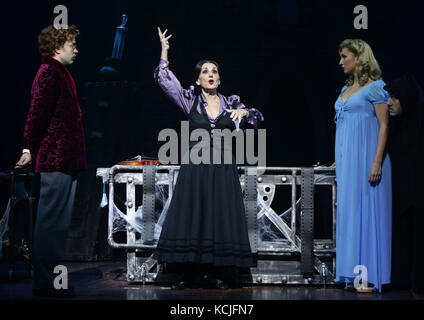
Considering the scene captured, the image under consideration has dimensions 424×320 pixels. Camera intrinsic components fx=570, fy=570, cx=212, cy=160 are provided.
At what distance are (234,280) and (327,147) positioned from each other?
2169mm

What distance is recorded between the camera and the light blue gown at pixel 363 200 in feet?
12.8

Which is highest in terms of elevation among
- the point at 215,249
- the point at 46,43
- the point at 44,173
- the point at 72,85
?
the point at 46,43

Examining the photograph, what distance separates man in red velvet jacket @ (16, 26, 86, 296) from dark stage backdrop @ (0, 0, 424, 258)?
215cm

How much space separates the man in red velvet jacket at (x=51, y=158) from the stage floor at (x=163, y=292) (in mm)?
254

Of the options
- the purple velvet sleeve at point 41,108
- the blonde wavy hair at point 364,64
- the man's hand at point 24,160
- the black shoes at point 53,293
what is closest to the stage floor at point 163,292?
the black shoes at point 53,293

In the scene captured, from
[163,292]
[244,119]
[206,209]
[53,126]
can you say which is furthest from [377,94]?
[53,126]

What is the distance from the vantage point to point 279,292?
3.94 m

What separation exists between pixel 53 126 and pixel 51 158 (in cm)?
21

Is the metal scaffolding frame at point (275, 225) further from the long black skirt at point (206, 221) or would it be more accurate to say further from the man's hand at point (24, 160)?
the man's hand at point (24, 160)

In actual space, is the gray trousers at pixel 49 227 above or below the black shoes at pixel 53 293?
above

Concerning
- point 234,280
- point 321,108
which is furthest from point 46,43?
point 321,108

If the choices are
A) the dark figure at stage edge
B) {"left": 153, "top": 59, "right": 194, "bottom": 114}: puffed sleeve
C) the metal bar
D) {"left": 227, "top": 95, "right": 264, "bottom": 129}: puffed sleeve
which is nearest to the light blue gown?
the dark figure at stage edge

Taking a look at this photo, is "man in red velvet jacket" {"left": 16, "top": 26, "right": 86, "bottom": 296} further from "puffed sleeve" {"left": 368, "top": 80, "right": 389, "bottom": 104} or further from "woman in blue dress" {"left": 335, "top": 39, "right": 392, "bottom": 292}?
"puffed sleeve" {"left": 368, "top": 80, "right": 389, "bottom": 104}

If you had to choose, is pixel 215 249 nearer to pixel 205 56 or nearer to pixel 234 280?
pixel 234 280
